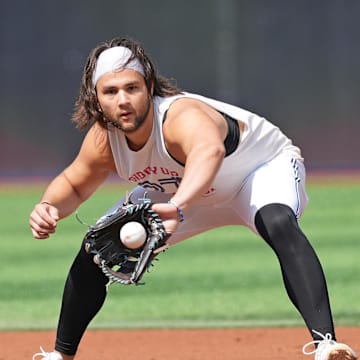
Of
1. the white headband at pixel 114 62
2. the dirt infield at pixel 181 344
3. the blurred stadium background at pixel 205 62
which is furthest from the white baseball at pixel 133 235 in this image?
the blurred stadium background at pixel 205 62

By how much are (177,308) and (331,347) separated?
3102mm

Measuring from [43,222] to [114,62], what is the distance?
672 millimetres

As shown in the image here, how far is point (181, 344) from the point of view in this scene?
535 centimetres

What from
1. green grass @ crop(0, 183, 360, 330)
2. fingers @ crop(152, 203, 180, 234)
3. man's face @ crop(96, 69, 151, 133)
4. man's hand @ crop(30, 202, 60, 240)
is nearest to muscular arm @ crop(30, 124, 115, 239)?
man's hand @ crop(30, 202, 60, 240)

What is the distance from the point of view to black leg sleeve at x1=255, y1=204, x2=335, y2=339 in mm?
3648

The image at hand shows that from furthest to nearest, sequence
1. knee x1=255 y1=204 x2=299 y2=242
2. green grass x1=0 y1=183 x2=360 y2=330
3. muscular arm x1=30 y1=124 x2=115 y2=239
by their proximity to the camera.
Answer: green grass x1=0 y1=183 x2=360 y2=330 → muscular arm x1=30 y1=124 x2=115 y2=239 → knee x1=255 y1=204 x2=299 y2=242

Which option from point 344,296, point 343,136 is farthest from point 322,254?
point 343,136

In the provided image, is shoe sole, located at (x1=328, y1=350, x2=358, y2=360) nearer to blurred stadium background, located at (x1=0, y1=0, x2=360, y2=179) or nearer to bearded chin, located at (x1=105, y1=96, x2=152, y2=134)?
bearded chin, located at (x1=105, y1=96, x2=152, y2=134)

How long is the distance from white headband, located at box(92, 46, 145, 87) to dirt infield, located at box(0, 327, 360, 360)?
5.52 ft

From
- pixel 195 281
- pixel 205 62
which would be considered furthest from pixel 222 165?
pixel 205 62

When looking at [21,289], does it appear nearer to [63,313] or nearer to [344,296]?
[344,296]

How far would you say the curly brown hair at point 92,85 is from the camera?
3928 millimetres

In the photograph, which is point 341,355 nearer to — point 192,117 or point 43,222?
point 192,117

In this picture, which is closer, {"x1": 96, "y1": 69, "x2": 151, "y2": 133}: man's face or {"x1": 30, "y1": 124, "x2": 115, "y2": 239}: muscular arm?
{"x1": 96, "y1": 69, "x2": 151, "y2": 133}: man's face
